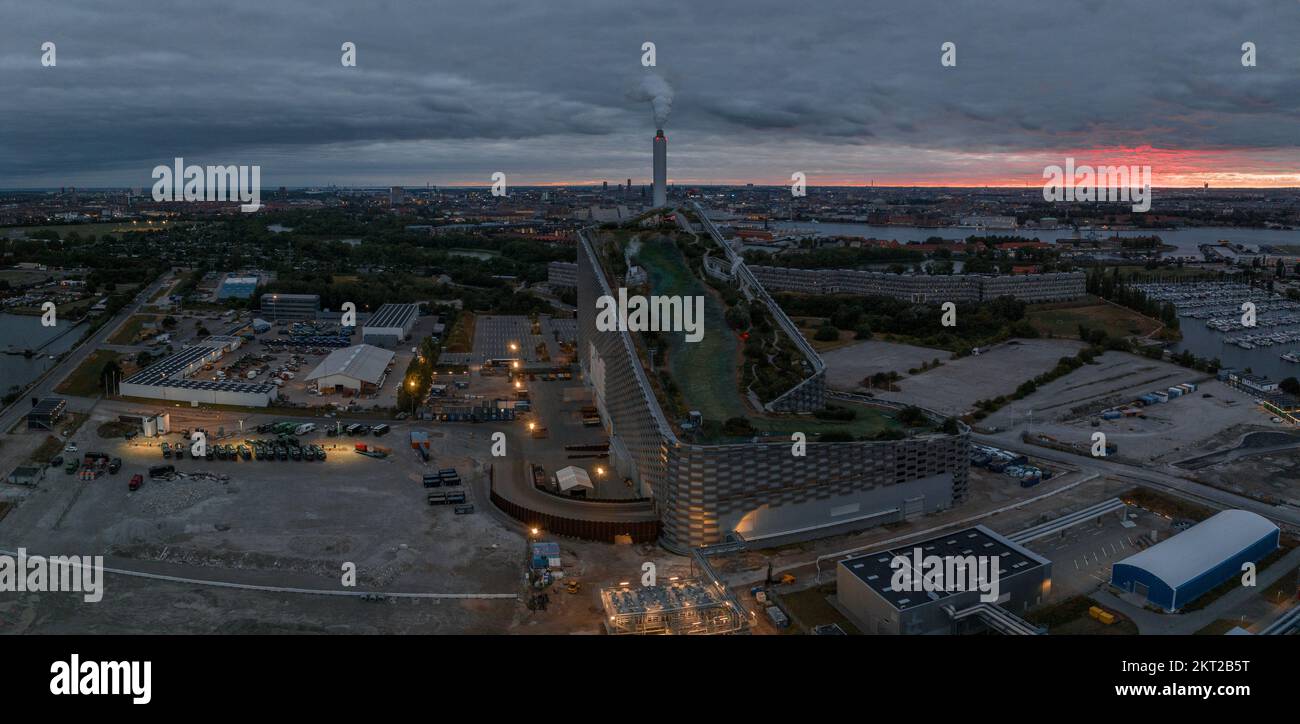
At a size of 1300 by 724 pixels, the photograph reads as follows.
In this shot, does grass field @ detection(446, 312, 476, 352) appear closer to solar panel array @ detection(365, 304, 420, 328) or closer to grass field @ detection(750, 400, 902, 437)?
solar panel array @ detection(365, 304, 420, 328)

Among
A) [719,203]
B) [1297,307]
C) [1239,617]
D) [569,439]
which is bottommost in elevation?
[1239,617]

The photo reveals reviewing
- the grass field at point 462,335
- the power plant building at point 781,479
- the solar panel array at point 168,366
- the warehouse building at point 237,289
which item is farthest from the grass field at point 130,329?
the power plant building at point 781,479

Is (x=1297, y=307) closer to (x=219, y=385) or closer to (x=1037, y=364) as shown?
(x=1037, y=364)

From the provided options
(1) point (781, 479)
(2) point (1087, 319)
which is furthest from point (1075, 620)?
(2) point (1087, 319)

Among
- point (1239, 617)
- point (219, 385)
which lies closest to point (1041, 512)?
point (1239, 617)

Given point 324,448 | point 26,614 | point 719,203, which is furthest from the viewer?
point 719,203

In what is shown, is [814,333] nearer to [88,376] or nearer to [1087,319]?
[1087,319]

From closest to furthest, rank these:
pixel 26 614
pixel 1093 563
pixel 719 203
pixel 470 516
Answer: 1. pixel 26 614
2. pixel 1093 563
3. pixel 470 516
4. pixel 719 203
